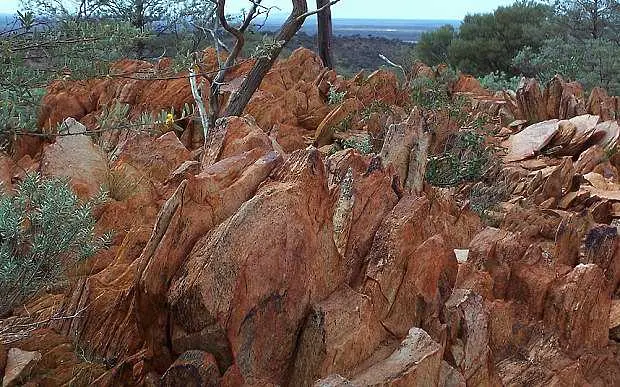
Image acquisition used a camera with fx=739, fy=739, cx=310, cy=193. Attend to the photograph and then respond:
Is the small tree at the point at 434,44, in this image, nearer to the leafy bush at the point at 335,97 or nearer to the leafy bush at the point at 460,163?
the leafy bush at the point at 335,97

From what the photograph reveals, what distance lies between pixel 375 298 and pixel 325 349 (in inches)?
23.9

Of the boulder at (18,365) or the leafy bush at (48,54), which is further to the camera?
the leafy bush at (48,54)

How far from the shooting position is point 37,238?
11.2 feet

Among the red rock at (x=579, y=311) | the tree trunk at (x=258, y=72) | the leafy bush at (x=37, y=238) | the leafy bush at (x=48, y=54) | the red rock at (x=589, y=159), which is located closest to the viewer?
the leafy bush at (x=48, y=54)

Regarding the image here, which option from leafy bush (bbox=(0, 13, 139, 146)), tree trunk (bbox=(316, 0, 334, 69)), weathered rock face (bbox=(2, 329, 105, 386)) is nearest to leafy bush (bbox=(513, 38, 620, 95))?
tree trunk (bbox=(316, 0, 334, 69))

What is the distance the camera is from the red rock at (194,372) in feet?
9.96

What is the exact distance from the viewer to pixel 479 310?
3.82 metres

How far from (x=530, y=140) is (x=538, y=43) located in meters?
15.1

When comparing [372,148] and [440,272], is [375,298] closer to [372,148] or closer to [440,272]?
[440,272]

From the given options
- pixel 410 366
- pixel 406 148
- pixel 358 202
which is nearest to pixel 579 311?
pixel 358 202

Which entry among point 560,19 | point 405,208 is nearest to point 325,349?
point 405,208

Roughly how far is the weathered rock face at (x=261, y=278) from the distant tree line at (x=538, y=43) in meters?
14.0

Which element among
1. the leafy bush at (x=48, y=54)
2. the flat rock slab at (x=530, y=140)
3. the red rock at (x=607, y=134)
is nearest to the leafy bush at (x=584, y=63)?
the flat rock slab at (x=530, y=140)

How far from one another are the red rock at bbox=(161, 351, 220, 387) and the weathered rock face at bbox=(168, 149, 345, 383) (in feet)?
0.28
